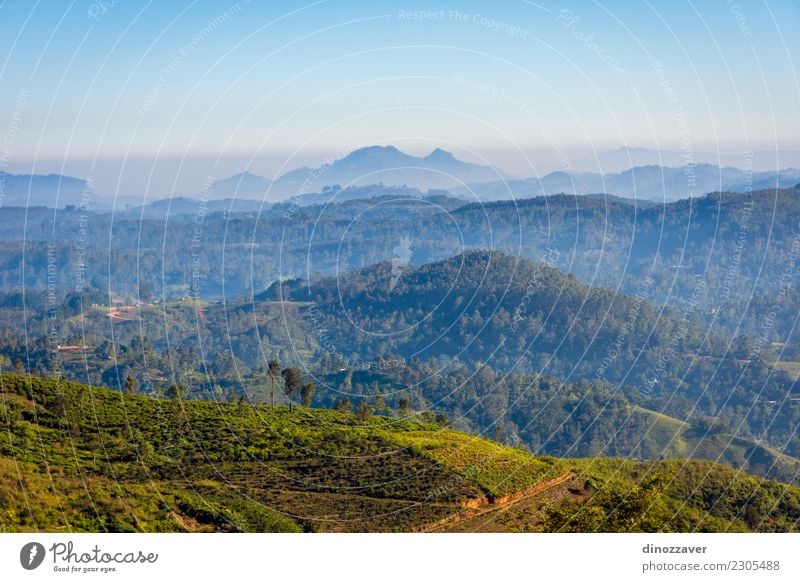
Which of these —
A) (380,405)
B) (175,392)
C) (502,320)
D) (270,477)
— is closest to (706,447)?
(380,405)

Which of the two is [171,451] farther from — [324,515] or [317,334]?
[317,334]

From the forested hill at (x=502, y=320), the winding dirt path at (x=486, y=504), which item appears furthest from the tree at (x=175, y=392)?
the forested hill at (x=502, y=320)

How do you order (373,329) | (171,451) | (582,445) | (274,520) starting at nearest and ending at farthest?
(274,520), (171,451), (582,445), (373,329)

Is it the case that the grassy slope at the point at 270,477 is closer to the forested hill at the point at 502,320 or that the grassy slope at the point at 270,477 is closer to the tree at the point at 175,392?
the tree at the point at 175,392

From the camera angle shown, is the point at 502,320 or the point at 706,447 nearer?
the point at 706,447
